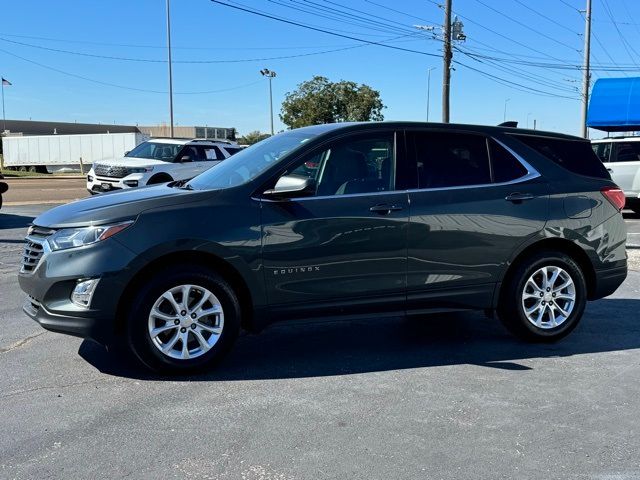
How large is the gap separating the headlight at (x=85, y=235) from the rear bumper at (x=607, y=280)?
13.3ft

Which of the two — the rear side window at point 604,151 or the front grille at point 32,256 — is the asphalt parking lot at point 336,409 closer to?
the front grille at point 32,256

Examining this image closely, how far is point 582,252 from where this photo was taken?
18.2 feet

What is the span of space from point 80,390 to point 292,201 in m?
1.97

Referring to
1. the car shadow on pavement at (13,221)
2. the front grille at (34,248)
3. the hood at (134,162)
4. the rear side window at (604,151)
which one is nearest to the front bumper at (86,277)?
the front grille at (34,248)

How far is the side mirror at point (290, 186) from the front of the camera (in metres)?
4.53

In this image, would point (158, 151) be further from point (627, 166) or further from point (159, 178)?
point (627, 166)

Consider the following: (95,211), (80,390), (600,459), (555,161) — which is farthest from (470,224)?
(80,390)

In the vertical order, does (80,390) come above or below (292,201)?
below

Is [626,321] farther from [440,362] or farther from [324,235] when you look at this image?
[324,235]

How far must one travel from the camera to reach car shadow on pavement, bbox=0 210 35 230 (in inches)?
497

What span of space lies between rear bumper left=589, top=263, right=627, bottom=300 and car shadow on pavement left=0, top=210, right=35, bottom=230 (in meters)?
10.9

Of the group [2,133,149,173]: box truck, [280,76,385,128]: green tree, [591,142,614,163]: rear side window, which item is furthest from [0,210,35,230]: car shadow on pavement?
[280,76,385,128]: green tree

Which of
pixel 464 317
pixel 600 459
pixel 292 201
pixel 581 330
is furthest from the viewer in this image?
pixel 464 317

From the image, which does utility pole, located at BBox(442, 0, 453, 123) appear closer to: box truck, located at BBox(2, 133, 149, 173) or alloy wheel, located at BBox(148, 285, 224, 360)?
alloy wheel, located at BBox(148, 285, 224, 360)
